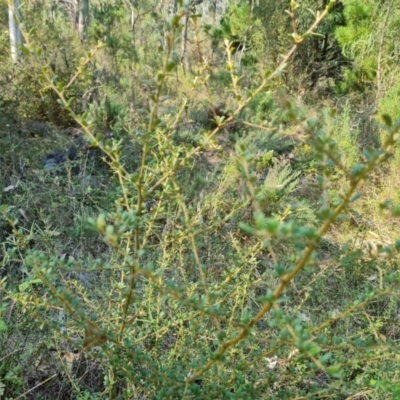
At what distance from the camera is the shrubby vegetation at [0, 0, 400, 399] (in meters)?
0.72

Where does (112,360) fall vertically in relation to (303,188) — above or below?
above

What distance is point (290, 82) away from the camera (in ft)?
19.0

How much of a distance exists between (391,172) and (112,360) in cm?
306

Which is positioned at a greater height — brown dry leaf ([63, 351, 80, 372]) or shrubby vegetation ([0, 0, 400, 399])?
shrubby vegetation ([0, 0, 400, 399])

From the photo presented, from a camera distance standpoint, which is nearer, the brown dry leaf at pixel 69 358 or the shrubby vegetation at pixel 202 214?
the shrubby vegetation at pixel 202 214

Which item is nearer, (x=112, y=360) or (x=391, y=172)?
(x=112, y=360)

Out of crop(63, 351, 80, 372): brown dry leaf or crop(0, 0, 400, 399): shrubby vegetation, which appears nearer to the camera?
crop(0, 0, 400, 399): shrubby vegetation

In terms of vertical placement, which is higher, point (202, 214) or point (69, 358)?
point (202, 214)

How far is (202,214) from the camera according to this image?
188cm

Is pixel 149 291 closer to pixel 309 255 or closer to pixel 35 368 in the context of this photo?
pixel 35 368

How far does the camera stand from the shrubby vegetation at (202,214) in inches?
28.5

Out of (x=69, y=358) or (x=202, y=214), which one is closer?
(x=69, y=358)

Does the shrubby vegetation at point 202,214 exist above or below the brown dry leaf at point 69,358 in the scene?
above

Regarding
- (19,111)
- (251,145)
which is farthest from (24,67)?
(251,145)
